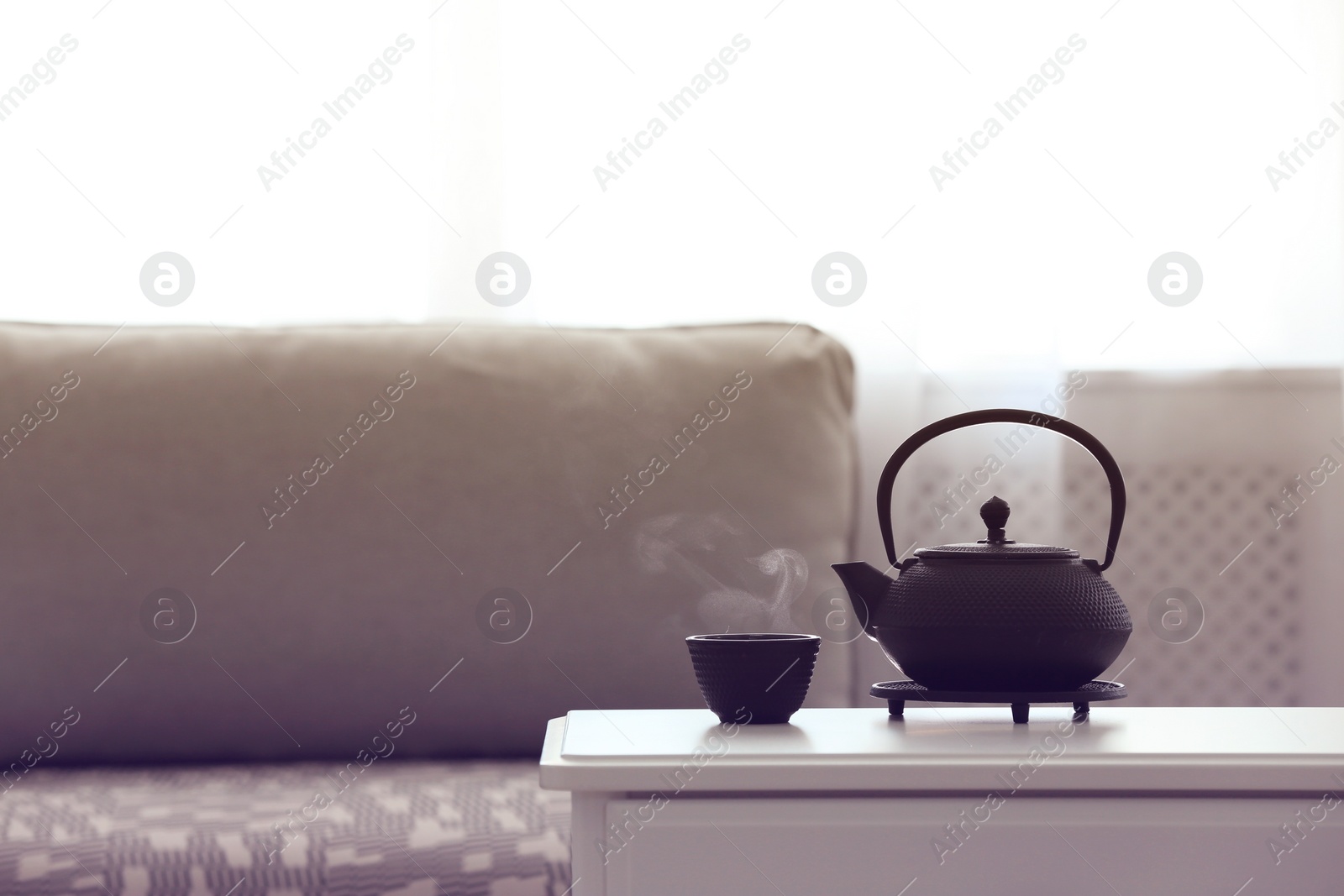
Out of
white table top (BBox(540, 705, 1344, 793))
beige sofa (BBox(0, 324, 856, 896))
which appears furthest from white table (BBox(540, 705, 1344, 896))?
beige sofa (BBox(0, 324, 856, 896))

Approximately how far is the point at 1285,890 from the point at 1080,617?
0.20 meters

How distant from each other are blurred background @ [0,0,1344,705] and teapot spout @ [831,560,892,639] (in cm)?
69

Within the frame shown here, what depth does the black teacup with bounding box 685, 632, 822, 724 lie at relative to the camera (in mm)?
795

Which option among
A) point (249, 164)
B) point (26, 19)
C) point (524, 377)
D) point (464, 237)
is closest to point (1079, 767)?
point (524, 377)

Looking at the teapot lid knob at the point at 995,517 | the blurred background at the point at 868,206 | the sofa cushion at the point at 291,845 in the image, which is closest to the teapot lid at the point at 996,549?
the teapot lid knob at the point at 995,517

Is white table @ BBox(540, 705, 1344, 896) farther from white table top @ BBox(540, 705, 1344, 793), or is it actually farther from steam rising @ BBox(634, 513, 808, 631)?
steam rising @ BBox(634, 513, 808, 631)

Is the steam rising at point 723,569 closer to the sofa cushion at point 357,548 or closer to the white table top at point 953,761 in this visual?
the sofa cushion at point 357,548

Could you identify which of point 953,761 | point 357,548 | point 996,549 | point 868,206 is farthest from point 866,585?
point 868,206

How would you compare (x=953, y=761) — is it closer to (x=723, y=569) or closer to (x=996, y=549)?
(x=996, y=549)

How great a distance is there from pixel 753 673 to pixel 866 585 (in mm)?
119

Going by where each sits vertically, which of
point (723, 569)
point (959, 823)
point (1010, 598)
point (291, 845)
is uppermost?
point (1010, 598)

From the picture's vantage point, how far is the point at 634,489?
130 centimetres

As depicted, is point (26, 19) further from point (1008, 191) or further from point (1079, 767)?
point (1079, 767)

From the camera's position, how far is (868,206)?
1.56 metres
